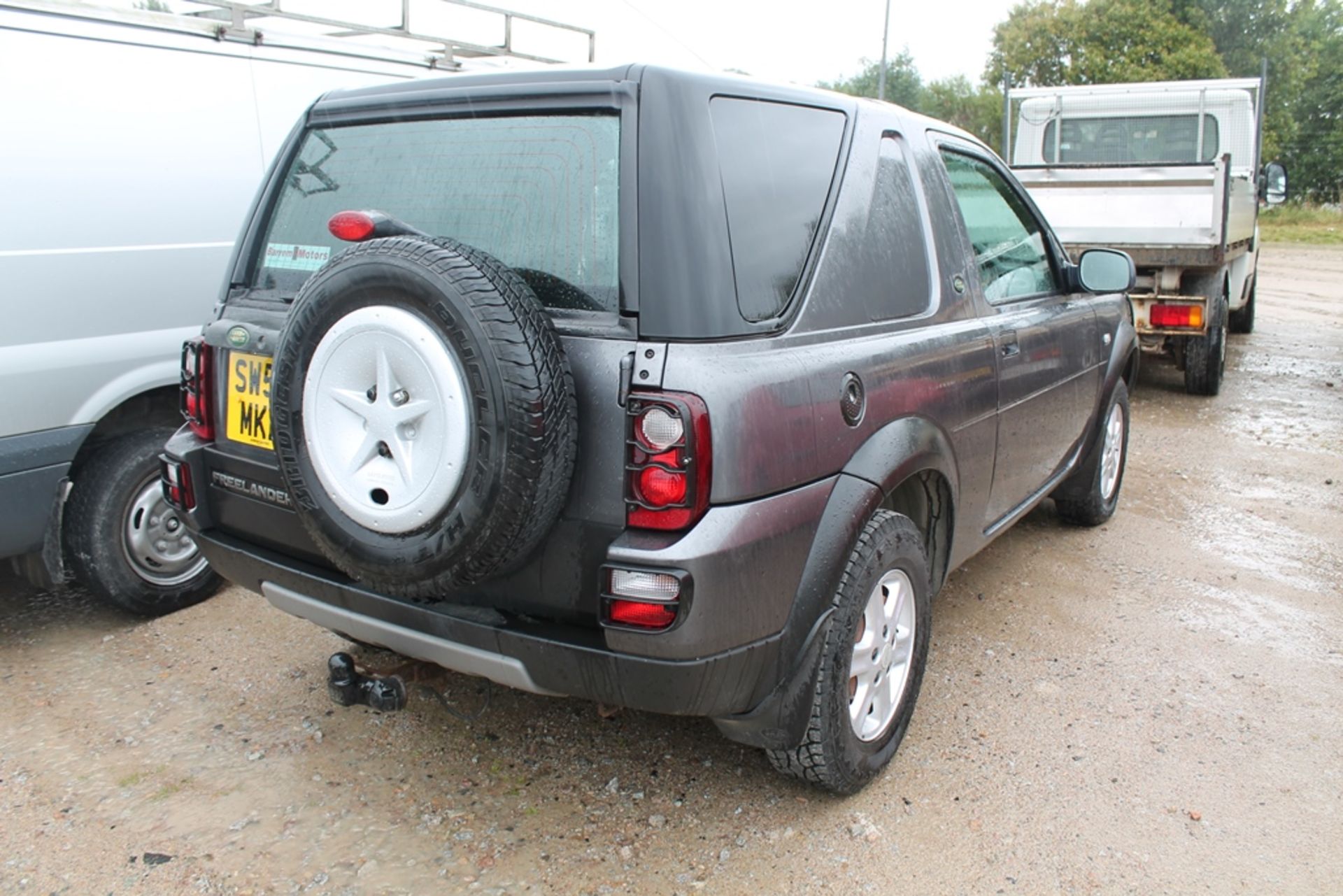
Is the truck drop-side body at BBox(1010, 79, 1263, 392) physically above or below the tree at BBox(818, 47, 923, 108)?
below

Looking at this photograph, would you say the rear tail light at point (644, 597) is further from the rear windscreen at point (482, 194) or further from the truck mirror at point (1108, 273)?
the truck mirror at point (1108, 273)

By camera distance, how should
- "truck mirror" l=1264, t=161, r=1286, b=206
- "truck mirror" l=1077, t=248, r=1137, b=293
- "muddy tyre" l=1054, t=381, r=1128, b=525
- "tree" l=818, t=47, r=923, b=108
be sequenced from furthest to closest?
"tree" l=818, t=47, r=923, b=108, "truck mirror" l=1264, t=161, r=1286, b=206, "muddy tyre" l=1054, t=381, r=1128, b=525, "truck mirror" l=1077, t=248, r=1137, b=293

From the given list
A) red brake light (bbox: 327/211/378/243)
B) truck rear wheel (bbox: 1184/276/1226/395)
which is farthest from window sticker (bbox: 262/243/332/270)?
truck rear wheel (bbox: 1184/276/1226/395)

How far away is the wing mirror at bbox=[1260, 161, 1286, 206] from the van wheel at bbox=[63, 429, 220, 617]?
1015cm

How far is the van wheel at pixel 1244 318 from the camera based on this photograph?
11289 millimetres

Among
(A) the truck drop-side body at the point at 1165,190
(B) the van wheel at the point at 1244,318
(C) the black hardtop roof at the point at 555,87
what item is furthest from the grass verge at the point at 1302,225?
(C) the black hardtop roof at the point at 555,87

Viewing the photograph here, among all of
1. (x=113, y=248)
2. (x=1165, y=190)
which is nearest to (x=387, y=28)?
(x=113, y=248)

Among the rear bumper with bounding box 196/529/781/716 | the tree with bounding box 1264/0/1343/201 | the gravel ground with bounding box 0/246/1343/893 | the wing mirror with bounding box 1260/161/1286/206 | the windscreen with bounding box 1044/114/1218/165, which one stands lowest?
the gravel ground with bounding box 0/246/1343/893

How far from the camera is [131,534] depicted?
12.7ft

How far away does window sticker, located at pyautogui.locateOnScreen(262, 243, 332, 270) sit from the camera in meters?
2.88

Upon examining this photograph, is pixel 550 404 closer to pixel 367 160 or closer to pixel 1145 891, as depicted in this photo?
pixel 367 160

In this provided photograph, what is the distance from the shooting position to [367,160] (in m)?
2.80

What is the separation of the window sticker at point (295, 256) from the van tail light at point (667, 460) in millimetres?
1189

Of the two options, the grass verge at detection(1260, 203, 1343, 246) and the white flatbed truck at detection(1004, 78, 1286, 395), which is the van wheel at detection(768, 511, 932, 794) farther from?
the grass verge at detection(1260, 203, 1343, 246)
